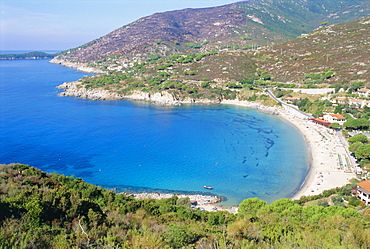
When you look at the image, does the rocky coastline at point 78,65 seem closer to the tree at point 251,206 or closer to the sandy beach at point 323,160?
the sandy beach at point 323,160

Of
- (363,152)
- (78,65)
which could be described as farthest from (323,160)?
(78,65)

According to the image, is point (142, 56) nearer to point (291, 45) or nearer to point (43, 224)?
point (291, 45)

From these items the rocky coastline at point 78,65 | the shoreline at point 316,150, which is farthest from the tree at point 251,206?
the rocky coastline at point 78,65

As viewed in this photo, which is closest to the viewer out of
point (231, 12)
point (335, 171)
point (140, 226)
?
point (140, 226)

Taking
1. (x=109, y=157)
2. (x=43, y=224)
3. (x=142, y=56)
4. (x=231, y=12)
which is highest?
(x=231, y=12)

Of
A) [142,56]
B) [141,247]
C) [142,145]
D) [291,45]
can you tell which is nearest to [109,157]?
[142,145]
